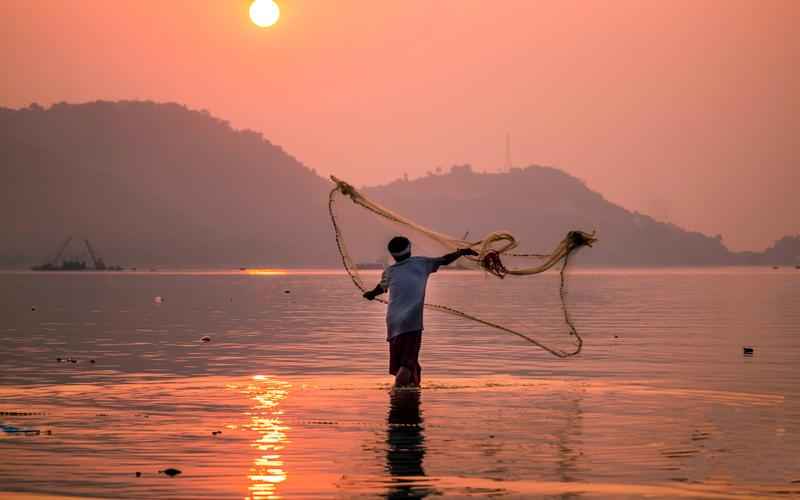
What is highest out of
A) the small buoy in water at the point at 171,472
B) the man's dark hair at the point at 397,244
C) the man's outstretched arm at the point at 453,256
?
the man's dark hair at the point at 397,244

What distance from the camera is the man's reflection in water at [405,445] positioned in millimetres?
15570

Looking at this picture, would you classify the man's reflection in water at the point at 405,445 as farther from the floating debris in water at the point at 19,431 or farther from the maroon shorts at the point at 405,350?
the floating debris in water at the point at 19,431

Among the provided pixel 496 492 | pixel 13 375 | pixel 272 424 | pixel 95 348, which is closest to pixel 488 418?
pixel 272 424

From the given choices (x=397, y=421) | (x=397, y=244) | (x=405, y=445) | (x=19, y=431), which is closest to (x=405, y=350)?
(x=397, y=244)

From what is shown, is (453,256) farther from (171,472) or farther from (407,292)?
(171,472)

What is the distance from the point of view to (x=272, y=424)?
21.5m

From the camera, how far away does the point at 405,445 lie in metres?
19.1

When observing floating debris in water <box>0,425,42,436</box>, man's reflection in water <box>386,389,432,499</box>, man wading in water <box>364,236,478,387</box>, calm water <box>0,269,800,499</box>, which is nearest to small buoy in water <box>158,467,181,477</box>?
calm water <box>0,269,800,499</box>

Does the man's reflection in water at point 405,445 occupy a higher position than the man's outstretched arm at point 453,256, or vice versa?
the man's outstretched arm at point 453,256

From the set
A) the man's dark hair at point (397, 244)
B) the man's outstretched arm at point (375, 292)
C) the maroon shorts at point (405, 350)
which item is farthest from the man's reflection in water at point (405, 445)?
the man's dark hair at point (397, 244)

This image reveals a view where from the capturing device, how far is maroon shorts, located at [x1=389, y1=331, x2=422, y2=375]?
25.1 m

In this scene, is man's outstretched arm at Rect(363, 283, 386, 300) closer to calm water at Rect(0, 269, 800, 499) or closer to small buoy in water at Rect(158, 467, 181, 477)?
calm water at Rect(0, 269, 800, 499)

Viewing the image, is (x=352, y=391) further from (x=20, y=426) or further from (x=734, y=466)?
(x=734, y=466)

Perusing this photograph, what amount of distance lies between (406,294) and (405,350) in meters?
1.03
